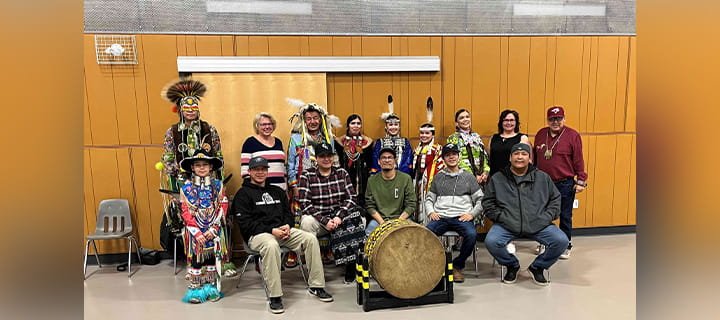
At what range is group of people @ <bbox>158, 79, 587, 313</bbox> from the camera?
145 inches

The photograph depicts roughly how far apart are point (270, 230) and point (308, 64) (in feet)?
6.04

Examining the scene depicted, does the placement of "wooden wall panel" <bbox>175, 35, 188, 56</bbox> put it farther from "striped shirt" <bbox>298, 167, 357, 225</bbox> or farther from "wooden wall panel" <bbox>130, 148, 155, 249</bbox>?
"striped shirt" <bbox>298, 167, 357, 225</bbox>

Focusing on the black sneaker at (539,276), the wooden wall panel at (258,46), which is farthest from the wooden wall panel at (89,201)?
the black sneaker at (539,276)

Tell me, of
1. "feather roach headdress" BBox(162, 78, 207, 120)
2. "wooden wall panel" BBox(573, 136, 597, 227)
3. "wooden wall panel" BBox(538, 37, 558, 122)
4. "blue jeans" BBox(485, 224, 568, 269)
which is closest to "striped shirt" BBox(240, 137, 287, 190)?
"feather roach headdress" BBox(162, 78, 207, 120)

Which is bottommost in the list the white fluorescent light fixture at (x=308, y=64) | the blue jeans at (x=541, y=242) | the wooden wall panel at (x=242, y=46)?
the blue jeans at (x=541, y=242)

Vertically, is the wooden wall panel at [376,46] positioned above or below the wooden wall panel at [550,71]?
above

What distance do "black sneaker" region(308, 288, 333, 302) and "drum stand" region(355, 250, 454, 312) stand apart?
0.24 m

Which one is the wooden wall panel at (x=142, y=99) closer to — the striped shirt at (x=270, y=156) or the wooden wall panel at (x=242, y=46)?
the wooden wall panel at (x=242, y=46)

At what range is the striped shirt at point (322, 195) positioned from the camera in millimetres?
3980

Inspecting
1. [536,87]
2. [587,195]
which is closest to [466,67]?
[536,87]

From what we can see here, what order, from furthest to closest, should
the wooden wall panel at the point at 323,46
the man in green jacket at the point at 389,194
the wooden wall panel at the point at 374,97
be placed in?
the wooden wall panel at the point at 374,97, the wooden wall panel at the point at 323,46, the man in green jacket at the point at 389,194

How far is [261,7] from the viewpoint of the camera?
15.6 feet
